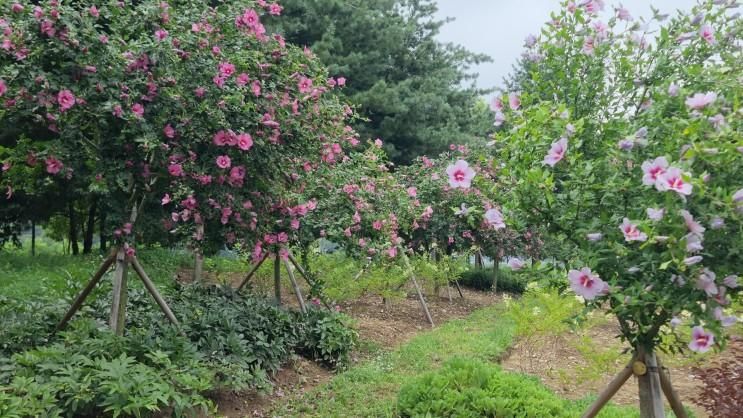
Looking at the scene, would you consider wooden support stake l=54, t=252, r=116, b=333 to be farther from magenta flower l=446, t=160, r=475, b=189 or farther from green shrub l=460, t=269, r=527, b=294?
green shrub l=460, t=269, r=527, b=294

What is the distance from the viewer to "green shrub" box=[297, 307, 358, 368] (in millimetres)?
5434

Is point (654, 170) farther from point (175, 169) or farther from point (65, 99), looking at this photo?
point (65, 99)

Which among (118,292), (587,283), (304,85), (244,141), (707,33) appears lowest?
(118,292)

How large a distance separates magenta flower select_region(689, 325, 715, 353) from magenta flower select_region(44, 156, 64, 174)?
352cm

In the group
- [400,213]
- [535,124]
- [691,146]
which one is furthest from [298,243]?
[691,146]

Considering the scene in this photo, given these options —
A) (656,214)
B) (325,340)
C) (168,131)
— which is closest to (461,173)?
(656,214)

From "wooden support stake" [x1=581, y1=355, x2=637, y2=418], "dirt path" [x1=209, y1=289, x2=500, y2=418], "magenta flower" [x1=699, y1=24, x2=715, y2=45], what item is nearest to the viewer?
"magenta flower" [x1=699, y1=24, x2=715, y2=45]

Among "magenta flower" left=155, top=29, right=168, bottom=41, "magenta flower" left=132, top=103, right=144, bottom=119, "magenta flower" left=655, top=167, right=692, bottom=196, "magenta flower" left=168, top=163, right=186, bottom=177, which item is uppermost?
"magenta flower" left=155, top=29, right=168, bottom=41

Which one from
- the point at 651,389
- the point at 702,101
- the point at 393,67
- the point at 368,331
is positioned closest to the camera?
the point at 702,101

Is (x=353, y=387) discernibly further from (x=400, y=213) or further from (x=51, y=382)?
(x=400, y=213)

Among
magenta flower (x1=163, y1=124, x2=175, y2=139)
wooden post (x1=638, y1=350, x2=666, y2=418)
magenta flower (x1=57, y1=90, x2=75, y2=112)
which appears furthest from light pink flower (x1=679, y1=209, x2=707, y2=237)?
magenta flower (x1=57, y1=90, x2=75, y2=112)

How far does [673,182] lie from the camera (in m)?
1.90

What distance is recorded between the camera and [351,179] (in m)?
6.39

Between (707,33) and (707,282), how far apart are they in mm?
1159
